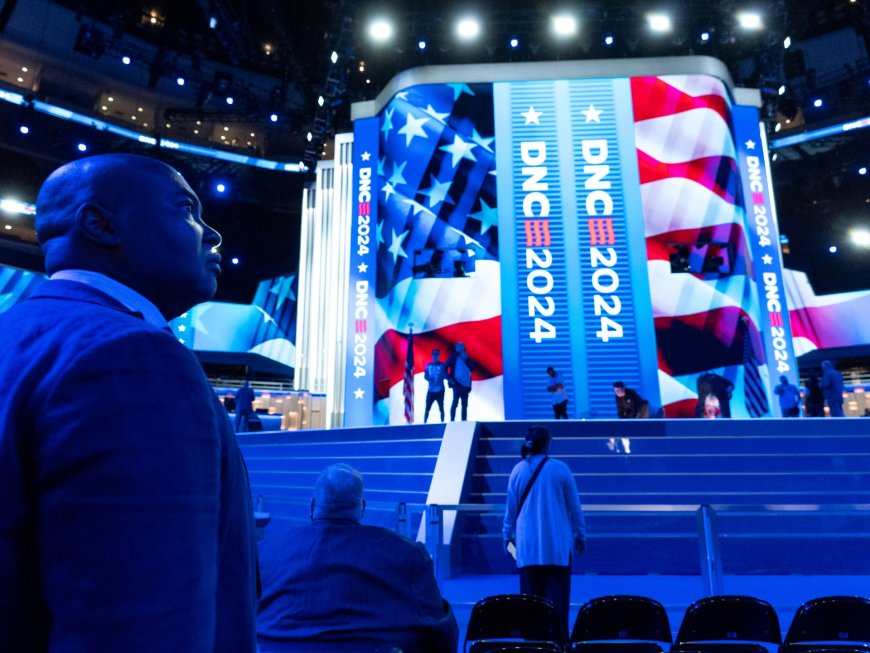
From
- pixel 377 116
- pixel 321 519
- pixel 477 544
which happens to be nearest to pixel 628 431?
pixel 477 544

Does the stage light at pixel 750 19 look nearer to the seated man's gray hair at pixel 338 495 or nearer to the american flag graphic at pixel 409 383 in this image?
the american flag graphic at pixel 409 383

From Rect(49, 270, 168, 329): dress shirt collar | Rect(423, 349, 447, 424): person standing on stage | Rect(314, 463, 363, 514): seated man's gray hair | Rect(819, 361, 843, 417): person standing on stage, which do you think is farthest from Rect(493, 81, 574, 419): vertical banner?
Rect(49, 270, 168, 329): dress shirt collar

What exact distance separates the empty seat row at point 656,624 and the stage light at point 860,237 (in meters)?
26.7

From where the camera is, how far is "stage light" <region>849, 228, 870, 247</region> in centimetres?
2611

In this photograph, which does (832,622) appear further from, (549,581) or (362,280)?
(362,280)

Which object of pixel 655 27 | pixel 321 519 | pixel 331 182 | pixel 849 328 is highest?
pixel 655 27

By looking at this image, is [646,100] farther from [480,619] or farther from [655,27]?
[480,619]

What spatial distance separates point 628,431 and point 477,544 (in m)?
4.24

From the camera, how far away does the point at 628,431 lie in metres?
10.3

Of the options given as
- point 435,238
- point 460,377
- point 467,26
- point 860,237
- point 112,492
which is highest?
point 467,26

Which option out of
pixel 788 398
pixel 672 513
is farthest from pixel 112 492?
pixel 788 398

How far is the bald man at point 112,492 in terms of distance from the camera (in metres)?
0.73

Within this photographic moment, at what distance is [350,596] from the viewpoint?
2230 mm

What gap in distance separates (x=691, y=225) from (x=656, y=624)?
15135 millimetres
